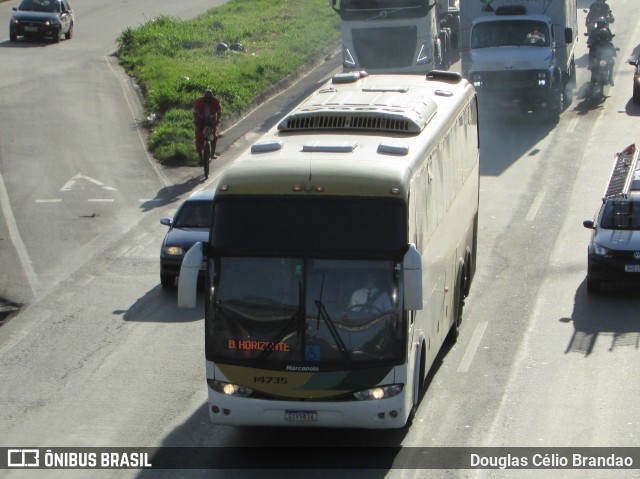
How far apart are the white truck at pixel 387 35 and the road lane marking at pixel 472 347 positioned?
62.2 ft

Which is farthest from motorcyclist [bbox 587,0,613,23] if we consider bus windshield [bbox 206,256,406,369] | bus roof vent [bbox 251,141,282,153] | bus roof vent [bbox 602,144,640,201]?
bus windshield [bbox 206,256,406,369]

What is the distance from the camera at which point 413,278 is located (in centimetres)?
1215

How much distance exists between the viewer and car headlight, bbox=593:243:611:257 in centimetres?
1925

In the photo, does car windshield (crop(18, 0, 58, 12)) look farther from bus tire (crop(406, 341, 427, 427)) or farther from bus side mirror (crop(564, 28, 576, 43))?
bus tire (crop(406, 341, 427, 427))

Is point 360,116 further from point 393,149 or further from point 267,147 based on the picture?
point 267,147

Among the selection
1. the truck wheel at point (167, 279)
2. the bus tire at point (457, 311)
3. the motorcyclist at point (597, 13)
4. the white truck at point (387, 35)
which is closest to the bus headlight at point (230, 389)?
the bus tire at point (457, 311)

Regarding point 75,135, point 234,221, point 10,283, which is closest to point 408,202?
point 234,221

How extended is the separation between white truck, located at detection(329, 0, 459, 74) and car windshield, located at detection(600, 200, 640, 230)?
16904mm

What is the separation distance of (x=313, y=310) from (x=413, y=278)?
1.03m

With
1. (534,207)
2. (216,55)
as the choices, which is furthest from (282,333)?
(216,55)

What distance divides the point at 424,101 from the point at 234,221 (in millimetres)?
4291

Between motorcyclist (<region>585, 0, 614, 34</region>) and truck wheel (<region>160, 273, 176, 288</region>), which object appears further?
motorcyclist (<region>585, 0, 614, 34</region>)

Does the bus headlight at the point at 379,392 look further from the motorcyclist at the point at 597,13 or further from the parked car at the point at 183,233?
the motorcyclist at the point at 597,13

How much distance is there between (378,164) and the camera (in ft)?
42.1
